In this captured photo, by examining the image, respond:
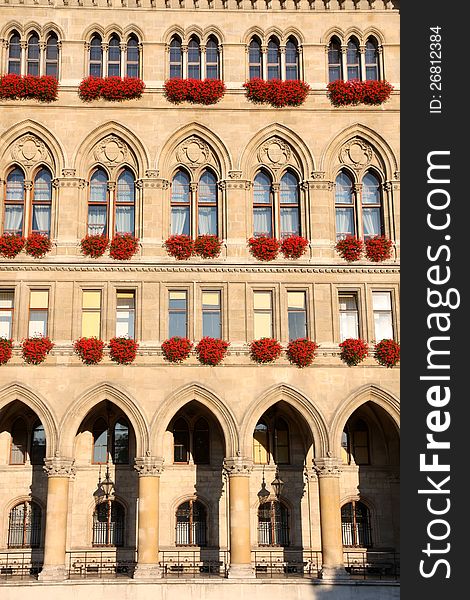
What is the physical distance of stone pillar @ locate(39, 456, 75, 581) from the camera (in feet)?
92.9

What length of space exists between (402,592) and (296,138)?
675 inches

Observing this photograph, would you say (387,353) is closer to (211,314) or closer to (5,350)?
(211,314)

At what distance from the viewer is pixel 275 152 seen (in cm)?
3228

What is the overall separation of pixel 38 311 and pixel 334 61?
1445 cm

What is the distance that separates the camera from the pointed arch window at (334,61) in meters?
33.1

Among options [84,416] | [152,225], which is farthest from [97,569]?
[152,225]

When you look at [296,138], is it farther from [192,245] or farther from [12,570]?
[12,570]

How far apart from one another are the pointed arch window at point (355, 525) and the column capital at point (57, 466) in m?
10.2

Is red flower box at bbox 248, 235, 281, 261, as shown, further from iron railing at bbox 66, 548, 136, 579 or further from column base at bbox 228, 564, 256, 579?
iron railing at bbox 66, 548, 136, 579

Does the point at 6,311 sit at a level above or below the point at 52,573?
above

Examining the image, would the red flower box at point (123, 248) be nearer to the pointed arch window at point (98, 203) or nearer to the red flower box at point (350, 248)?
the pointed arch window at point (98, 203)

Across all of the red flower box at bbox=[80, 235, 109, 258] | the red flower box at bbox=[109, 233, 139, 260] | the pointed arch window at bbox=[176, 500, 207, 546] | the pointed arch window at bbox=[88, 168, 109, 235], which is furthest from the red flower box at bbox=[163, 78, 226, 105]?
the pointed arch window at bbox=[176, 500, 207, 546]

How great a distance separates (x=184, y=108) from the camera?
32.1 meters

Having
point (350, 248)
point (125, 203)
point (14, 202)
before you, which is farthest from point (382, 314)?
point (14, 202)
